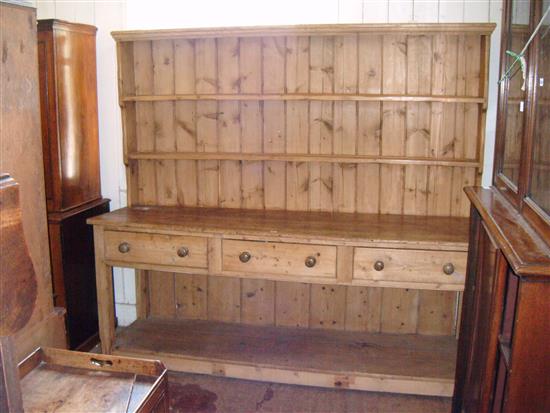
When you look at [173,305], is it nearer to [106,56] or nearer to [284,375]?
[284,375]

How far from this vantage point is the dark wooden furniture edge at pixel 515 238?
95 cm

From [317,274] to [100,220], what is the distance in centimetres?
110

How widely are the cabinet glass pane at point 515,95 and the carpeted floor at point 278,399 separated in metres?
1.28

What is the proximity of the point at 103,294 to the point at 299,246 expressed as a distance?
3.44 feet

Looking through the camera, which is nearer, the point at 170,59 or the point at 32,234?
the point at 32,234

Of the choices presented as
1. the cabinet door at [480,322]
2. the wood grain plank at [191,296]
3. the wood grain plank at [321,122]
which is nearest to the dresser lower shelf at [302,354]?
the wood grain plank at [191,296]

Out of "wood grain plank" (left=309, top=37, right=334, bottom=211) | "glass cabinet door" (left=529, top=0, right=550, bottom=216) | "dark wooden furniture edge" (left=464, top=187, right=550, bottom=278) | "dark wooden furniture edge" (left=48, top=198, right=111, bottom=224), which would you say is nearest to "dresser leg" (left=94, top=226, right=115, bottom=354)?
"dark wooden furniture edge" (left=48, top=198, right=111, bottom=224)

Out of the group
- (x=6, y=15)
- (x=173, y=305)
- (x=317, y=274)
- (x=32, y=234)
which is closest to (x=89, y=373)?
(x=32, y=234)

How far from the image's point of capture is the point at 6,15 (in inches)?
32.5

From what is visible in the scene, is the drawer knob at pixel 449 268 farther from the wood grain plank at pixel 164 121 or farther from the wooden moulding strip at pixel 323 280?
the wood grain plank at pixel 164 121

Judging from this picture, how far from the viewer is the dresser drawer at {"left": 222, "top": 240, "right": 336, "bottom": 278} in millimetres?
2395

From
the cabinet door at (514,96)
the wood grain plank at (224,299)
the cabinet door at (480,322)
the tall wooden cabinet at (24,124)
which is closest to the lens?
the tall wooden cabinet at (24,124)

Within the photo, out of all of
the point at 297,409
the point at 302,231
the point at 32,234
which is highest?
the point at 32,234

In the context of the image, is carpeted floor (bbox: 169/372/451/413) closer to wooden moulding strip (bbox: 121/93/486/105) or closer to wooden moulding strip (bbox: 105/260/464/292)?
wooden moulding strip (bbox: 105/260/464/292)
